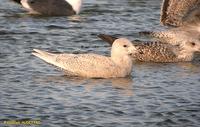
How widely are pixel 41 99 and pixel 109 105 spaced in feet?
2.73

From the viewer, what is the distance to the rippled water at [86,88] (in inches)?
351

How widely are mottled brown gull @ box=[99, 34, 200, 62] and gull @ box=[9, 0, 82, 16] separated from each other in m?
4.82

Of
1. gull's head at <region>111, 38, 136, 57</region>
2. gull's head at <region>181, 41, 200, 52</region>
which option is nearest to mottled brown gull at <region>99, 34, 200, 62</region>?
gull's head at <region>181, 41, 200, 52</region>

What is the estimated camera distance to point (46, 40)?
13953 millimetres

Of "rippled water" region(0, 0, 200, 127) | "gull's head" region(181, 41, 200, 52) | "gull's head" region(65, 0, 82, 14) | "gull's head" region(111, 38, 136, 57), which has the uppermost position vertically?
"gull's head" region(65, 0, 82, 14)

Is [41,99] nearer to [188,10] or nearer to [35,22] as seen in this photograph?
[188,10]

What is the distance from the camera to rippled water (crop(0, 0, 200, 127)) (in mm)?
8906

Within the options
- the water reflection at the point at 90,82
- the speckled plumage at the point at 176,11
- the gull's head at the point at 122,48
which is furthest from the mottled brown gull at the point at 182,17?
the water reflection at the point at 90,82

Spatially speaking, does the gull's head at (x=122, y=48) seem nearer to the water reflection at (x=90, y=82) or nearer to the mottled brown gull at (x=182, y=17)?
the water reflection at (x=90, y=82)

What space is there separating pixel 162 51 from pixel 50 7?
541 centimetres

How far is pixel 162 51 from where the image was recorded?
12617 mm

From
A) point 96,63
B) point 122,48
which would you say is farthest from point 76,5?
point 96,63

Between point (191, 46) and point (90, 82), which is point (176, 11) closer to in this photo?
point (191, 46)

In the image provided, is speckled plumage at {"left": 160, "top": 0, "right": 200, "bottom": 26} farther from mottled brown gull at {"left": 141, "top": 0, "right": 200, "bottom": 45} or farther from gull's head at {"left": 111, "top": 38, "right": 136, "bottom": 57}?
gull's head at {"left": 111, "top": 38, "right": 136, "bottom": 57}
